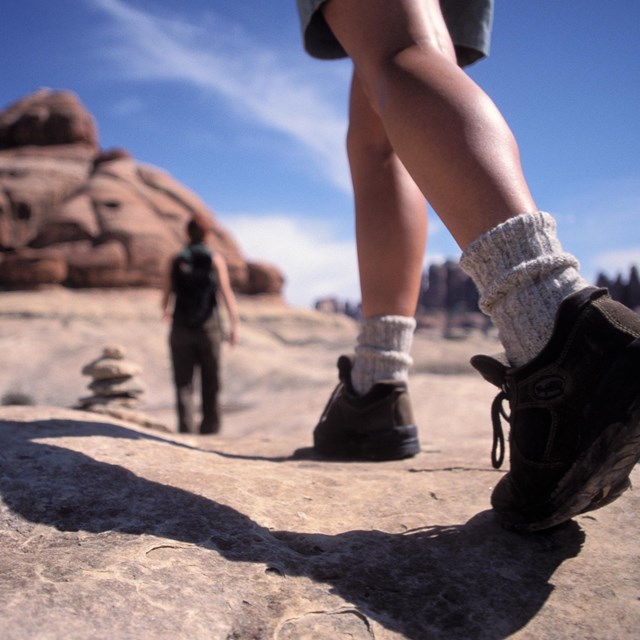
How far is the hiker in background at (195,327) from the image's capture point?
4.55m

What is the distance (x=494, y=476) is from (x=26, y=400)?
5.76 m

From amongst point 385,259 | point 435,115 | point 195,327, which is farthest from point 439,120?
point 195,327

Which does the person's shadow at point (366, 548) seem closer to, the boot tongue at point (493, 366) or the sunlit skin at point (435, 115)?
the boot tongue at point (493, 366)

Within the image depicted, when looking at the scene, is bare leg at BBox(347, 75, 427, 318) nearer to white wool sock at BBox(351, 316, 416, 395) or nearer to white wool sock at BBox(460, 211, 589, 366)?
white wool sock at BBox(351, 316, 416, 395)

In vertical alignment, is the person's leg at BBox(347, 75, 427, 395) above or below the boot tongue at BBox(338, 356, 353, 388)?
above

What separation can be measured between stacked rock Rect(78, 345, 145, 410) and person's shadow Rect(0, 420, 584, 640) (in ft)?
10.8

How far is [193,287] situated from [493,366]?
3.79 meters

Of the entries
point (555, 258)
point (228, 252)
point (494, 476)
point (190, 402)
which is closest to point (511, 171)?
point (555, 258)

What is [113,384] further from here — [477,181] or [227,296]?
[477,181]

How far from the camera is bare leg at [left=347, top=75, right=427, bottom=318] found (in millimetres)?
1613

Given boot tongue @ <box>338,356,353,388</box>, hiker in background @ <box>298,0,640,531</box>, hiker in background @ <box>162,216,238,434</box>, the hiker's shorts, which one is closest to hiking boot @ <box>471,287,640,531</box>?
hiker in background @ <box>298,0,640,531</box>

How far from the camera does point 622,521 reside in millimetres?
1049

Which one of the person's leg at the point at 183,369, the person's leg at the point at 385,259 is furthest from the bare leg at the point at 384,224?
the person's leg at the point at 183,369

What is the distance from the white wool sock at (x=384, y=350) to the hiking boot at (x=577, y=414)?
644 millimetres
